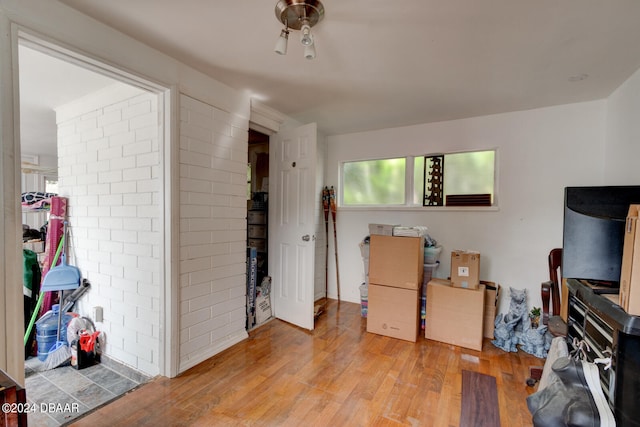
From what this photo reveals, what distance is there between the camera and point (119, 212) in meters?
2.33

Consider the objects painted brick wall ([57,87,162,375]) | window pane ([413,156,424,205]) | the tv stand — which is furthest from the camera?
window pane ([413,156,424,205])

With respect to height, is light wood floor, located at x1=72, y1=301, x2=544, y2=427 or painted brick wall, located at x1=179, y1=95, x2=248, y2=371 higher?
painted brick wall, located at x1=179, y1=95, x2=248, y2=371

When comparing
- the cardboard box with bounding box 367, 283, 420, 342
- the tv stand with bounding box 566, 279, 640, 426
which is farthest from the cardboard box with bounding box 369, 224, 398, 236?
the tv stand with bounding box 566, 279, 640, 426

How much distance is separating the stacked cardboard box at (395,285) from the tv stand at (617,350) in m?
1.40

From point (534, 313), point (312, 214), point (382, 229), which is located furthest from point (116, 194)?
point (534, 313)

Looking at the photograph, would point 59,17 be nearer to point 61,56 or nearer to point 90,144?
point 61,56

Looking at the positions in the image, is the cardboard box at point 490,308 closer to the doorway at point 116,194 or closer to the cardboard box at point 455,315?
the cardboard box at point 455,315

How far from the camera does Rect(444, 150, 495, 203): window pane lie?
3.10 m

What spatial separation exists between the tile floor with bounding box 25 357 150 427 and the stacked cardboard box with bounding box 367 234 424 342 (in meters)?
2.10

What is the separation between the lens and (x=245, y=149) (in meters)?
2.67

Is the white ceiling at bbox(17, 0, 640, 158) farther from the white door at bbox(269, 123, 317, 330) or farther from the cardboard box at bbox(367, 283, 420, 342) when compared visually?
the cardboard box at bbox(367, 283, 420, 342)

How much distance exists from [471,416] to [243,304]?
6.52ft

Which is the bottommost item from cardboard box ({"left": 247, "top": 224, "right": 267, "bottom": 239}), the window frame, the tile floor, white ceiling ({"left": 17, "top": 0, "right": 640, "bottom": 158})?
the tile floor

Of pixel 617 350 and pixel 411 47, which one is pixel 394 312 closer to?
pixel 617 350
